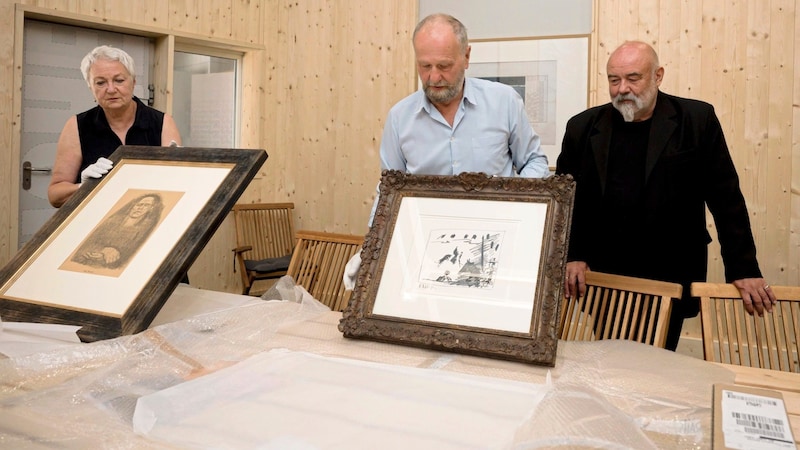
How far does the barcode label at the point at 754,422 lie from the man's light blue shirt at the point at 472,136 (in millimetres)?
1138

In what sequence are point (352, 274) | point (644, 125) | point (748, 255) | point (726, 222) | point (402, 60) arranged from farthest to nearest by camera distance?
point (402, 60)
point (644, 125)
point (726, 222)
point (748, 255)
point (352, 274)

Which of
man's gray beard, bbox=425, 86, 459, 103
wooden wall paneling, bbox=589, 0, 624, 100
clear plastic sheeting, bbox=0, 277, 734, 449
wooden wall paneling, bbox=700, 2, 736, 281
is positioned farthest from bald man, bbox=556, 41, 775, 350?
wooden wall paneling, bbox=589, 0, 624, 100

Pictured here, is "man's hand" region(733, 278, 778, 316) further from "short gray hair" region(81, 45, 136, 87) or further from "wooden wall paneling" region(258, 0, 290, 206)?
"wooden wall paneling" region(258, 0, 290, 206)

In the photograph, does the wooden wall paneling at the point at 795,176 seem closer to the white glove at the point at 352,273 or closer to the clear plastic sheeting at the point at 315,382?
the clear plastic sheeting at the point at 315,382

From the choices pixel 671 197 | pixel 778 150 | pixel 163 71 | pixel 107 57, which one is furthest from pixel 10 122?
pixel 778 150

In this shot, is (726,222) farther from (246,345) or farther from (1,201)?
(1,201)

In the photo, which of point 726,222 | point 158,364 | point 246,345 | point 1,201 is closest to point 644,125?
point 726,222

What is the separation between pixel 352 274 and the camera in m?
1.55

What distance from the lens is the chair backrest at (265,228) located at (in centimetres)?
509

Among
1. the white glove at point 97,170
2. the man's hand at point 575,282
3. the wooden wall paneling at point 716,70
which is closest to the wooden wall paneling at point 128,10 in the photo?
the white glove at point 97,170

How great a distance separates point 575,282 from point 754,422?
115cm

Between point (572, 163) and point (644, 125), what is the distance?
29 centimetres

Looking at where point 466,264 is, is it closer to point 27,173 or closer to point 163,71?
point 27,173
